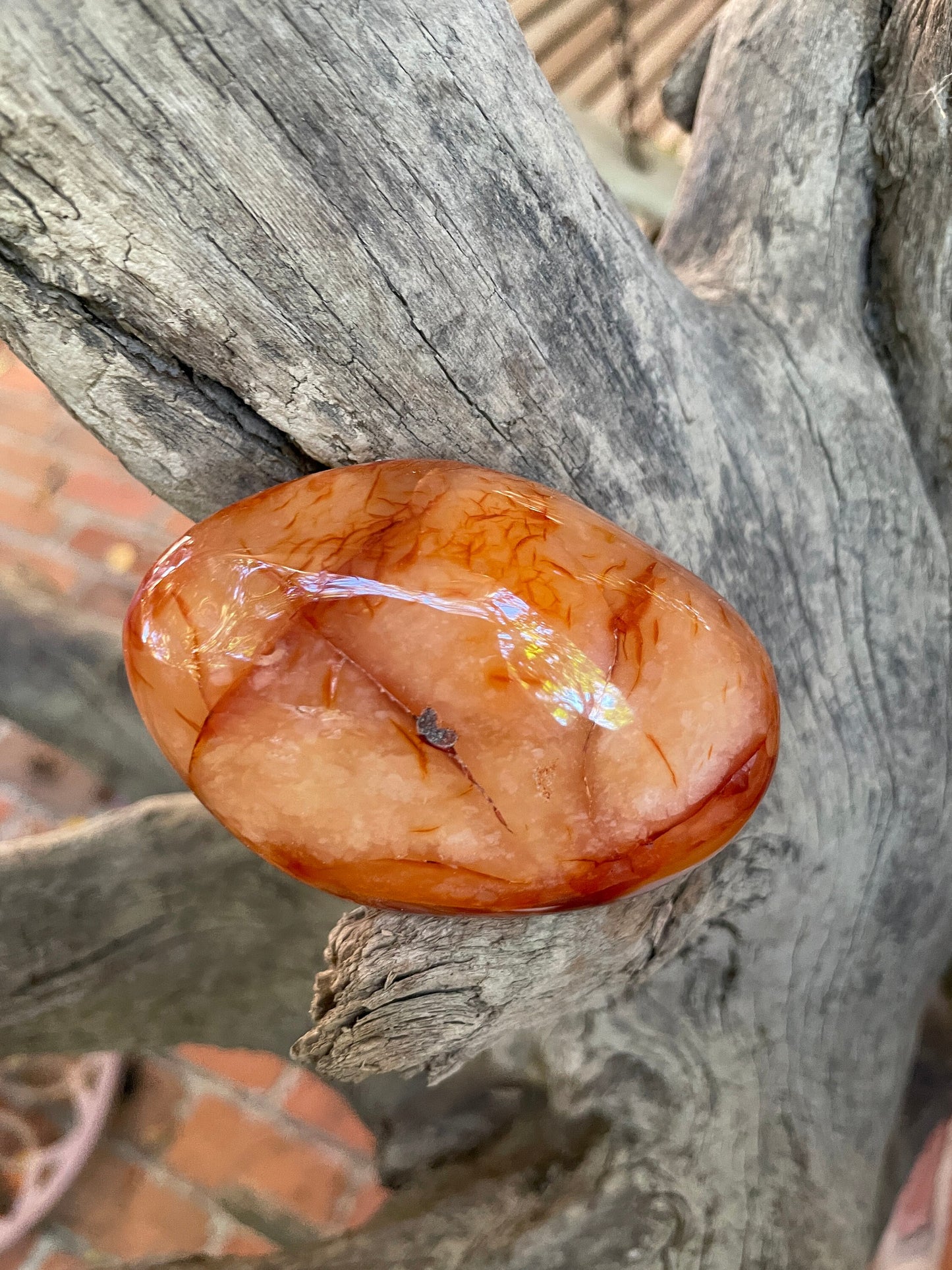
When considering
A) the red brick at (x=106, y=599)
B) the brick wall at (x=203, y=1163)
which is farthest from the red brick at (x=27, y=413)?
the brick wall at (x=203, y=1163)

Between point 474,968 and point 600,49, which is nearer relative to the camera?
point 474,968

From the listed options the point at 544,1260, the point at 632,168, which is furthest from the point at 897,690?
the point at 632,168

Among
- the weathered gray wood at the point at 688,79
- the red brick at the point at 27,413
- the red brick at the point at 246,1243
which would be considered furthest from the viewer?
the red brick at the point at 27,413

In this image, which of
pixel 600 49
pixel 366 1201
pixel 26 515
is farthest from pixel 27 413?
pixel 366 1201

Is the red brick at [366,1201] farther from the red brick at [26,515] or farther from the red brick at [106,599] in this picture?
the red brick at [26,515]

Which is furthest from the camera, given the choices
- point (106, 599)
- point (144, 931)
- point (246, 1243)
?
point (106, 599)

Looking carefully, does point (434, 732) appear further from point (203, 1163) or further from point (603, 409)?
point (203, 1163)

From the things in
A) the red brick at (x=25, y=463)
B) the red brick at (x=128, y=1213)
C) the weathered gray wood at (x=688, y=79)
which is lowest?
the red brick at (x=128, y=1213)
